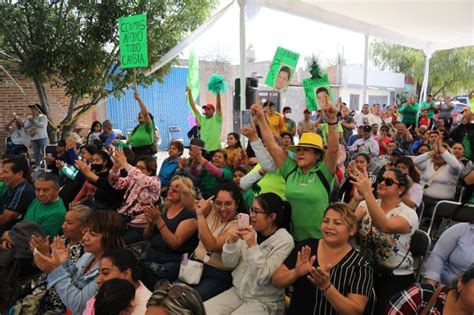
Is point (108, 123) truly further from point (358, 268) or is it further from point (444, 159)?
point (358, 268)

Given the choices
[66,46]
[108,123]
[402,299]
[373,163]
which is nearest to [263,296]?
[402,299]

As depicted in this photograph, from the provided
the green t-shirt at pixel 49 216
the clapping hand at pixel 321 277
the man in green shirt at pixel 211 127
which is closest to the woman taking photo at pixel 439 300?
the clapping hand at pixel 321 277

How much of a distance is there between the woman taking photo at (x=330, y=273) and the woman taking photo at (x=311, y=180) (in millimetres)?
509

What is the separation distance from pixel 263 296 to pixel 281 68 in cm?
355

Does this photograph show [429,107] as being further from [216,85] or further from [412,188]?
[412,188]

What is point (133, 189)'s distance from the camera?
3.97 meters

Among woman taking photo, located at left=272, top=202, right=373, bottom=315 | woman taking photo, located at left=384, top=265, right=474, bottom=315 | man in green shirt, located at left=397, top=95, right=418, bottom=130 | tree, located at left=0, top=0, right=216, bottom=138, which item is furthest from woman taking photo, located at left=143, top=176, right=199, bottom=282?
man in green shirt, located at left=397, top=95, right=418, bottom=130

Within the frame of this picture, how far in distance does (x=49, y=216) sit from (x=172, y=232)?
1214mm

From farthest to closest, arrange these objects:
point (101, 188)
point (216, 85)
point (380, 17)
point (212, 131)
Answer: point (380, 17)
point (216, 85)
point (212, 131)
point (101, 188)

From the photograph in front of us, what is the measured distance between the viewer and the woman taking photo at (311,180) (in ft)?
9.63

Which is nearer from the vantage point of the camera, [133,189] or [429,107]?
[133,189]

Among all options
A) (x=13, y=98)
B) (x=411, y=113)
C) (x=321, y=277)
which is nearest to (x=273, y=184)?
(x=321, y=277)

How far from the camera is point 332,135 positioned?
9.66ft

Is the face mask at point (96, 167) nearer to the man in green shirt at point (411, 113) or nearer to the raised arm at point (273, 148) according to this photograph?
the raised arm at point (273, 148)
